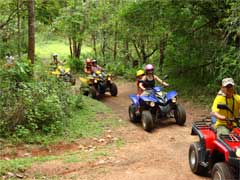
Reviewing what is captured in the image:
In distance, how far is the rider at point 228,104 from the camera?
625 centimetres

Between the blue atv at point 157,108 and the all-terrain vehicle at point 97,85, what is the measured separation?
5.20 m

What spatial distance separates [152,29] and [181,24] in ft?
12.6

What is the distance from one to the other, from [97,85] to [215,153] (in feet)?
33.9

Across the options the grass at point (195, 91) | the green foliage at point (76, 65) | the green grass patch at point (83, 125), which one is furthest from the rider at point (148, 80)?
the green foliage at point (76, 65)

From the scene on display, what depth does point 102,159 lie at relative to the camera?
782cm

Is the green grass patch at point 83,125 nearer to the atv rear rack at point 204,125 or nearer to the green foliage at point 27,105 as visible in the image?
the green foliage at point 27,105

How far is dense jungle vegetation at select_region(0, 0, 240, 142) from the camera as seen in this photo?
9.78m

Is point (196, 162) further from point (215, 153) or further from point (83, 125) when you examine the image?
point (83, 125)

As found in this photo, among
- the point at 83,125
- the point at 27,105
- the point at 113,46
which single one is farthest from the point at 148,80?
the point at 113,46

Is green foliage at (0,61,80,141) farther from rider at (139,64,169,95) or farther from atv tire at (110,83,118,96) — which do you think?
atv tire at (110,83,118,96)

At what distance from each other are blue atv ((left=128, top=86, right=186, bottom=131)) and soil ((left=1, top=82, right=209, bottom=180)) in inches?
8.0

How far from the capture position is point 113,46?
27.7 metres

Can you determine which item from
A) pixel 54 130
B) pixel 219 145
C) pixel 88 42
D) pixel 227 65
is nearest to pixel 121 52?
pixel 88 42

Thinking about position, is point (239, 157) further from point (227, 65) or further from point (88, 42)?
point (88, 42)
